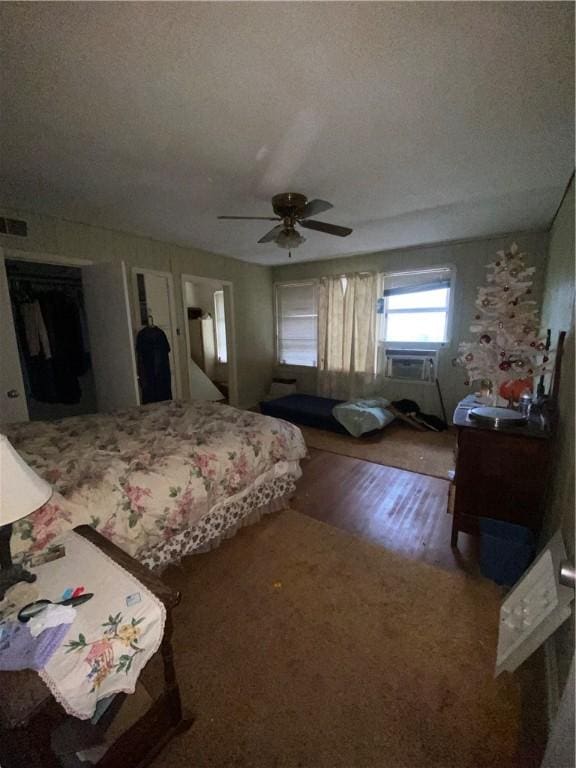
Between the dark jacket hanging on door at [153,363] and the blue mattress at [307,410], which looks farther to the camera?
the blue mattress at [307,410]

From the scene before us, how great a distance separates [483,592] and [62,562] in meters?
1.97

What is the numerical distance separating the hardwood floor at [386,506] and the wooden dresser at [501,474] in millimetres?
219

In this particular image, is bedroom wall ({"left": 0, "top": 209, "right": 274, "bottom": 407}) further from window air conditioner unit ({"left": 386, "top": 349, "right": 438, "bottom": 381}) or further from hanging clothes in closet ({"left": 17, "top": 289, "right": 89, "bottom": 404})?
window air conditioner unit ({"left": 386, "top": 349, "right": 438, "bottom": 381})

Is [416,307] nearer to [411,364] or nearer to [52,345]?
[411,364]

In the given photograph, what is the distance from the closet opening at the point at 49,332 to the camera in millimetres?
3285

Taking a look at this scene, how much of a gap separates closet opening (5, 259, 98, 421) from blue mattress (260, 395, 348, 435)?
97.5 inches

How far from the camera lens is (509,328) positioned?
204cm

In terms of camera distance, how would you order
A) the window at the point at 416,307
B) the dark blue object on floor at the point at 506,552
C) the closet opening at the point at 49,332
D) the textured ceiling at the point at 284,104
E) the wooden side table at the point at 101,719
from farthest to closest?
the window at the point at 416,307 < the closet opening at the point at 49,332 < the dark blue object on floor at the point at 506,552 < the textured ceiling at the point at 284,104 < the wooden side table at the point at 101,719

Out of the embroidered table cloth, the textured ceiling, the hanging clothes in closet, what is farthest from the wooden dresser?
the hanging clothes in closet

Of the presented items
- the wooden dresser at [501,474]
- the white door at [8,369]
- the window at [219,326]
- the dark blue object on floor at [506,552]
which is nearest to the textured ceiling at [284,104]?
the white door at [8,369]

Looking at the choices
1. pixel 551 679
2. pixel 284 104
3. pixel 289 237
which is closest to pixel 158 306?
pixel 289 237

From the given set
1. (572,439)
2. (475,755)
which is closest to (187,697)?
(475,755)

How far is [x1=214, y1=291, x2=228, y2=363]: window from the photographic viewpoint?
5632 mm

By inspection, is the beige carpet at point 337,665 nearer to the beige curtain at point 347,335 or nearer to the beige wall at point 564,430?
the beige wall at point 564,430
